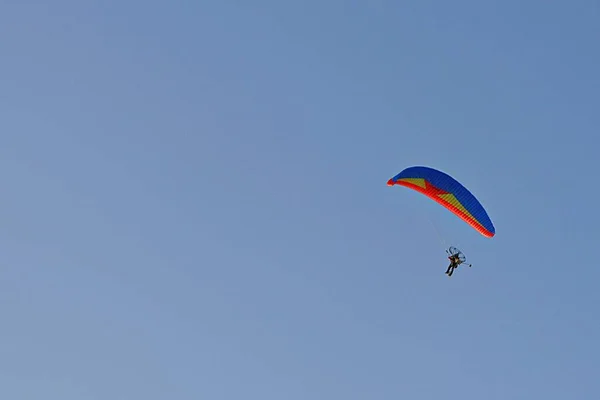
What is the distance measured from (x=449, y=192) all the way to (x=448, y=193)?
9cm

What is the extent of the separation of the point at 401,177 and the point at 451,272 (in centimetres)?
777

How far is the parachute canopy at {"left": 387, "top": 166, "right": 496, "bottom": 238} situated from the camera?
130125 mm

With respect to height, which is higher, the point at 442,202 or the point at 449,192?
the point at 449,192

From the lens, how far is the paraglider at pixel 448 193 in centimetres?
13012

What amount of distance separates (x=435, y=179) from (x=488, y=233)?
4687 millimetres

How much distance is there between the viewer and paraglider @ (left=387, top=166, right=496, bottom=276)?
427 feet

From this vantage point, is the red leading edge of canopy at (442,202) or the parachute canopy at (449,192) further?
the parachute canopy at (449,192)

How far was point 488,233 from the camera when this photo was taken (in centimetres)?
12988

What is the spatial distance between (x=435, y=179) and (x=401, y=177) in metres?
2.21

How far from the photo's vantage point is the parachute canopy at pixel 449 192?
130 m

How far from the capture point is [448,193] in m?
131

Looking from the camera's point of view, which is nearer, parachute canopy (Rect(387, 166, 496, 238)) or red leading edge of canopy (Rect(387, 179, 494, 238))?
red leading edge of canopy (Rect(387, 179, 494, 238))

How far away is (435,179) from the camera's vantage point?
13088 centimetres

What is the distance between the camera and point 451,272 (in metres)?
134
